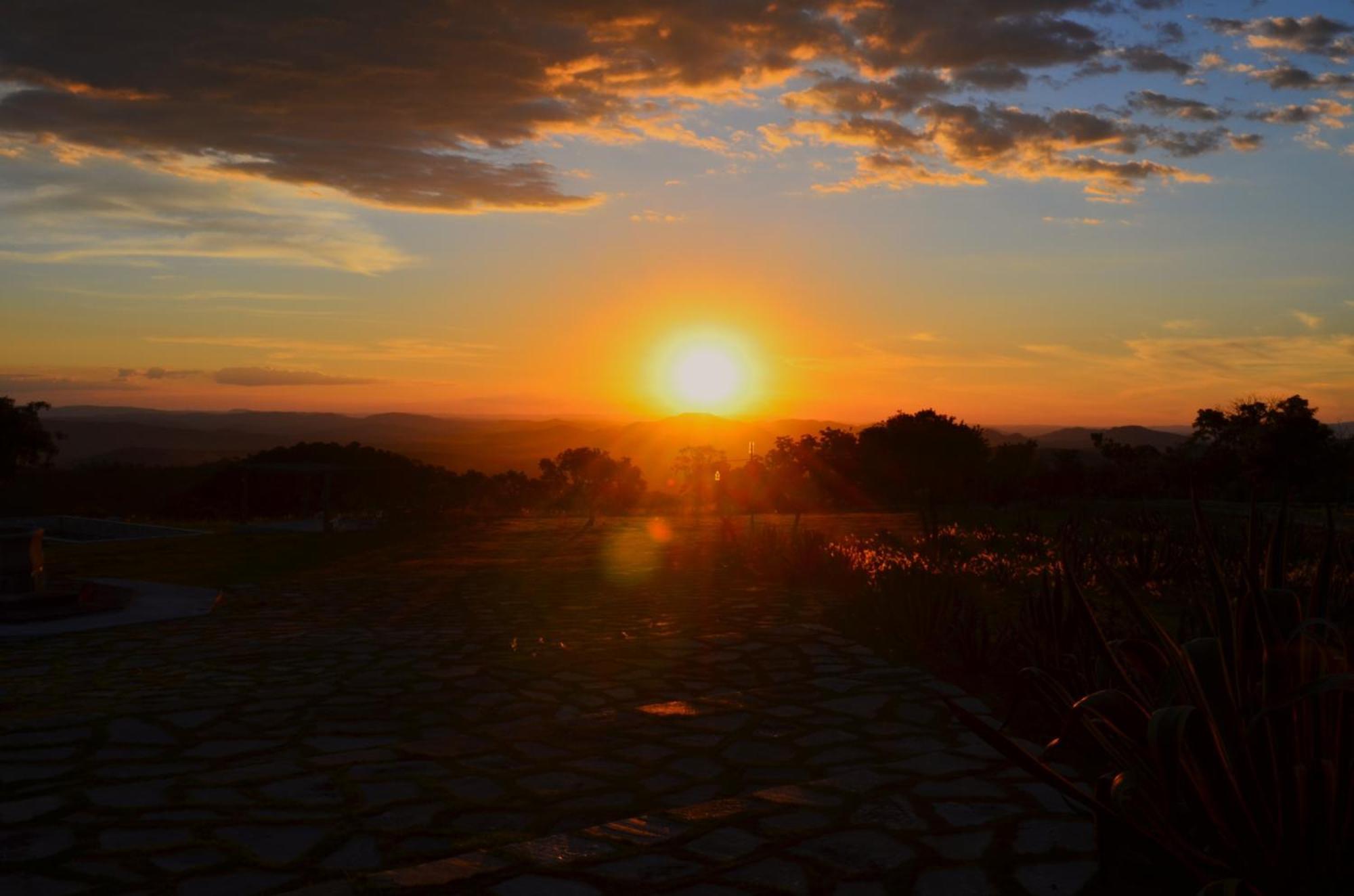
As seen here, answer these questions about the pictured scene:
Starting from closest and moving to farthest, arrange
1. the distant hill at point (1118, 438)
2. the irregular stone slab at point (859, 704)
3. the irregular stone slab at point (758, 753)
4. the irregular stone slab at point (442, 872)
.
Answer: the irregular stone slab at point (442, 872) < the irregular stone slab at point (758, 753) < the irregular stone slab at point (859, 704) < the distant hill at point (1118, 438)

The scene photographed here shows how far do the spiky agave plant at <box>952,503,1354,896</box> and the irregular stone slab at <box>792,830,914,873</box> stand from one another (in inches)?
25.4

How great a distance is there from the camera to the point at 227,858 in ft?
11.8

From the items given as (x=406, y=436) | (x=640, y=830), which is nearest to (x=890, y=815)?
(x=640, y=830)

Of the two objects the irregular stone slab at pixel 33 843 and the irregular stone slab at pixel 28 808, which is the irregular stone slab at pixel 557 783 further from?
the irregular stone slab at pixel 28 808

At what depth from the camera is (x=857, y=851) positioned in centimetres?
360

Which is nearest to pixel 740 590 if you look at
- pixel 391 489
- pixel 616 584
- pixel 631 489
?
pixel 616 584

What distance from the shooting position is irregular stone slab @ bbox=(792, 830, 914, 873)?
348cm

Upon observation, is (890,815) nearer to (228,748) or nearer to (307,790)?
(307,790)

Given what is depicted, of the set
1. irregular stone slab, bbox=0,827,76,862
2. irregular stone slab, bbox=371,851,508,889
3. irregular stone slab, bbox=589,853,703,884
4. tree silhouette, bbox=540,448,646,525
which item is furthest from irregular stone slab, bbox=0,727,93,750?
tree silhouette, bbox=540,448,646,525

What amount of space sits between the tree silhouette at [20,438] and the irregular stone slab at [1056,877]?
32.0 meters

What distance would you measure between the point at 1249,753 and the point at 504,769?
2.98 m

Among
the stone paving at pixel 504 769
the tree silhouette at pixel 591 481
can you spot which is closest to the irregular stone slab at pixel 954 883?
the stone paving at pixel 504 769

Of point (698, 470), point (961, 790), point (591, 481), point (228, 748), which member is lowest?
point (228, 748)

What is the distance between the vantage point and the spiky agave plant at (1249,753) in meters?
2.93
